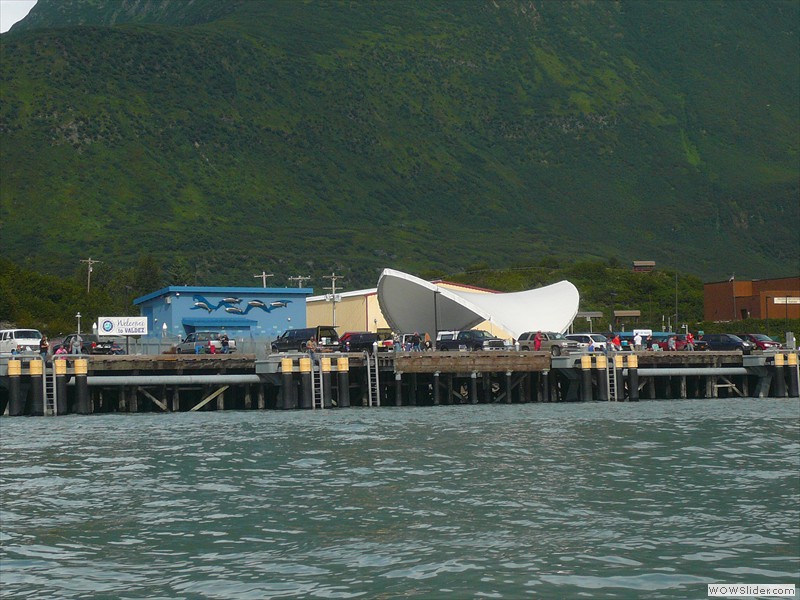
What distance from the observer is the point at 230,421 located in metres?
44.6

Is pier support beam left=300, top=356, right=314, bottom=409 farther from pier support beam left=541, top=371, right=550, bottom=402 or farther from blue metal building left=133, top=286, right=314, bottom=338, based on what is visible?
blue metal building left=133, top=286, right=314, bottom=338

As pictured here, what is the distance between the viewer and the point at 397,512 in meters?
23.9

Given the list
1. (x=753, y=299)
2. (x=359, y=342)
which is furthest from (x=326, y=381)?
(x=753, y=299)

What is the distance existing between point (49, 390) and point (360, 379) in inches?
517

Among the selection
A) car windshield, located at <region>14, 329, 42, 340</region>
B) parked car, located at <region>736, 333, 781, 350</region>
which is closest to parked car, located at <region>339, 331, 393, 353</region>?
car windshield, located at <region>14, 329, 42, 340</region>

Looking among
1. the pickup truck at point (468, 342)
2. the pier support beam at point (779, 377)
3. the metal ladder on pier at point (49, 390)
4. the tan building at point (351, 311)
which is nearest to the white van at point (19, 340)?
the metal ladder on pier at point (49, 390)

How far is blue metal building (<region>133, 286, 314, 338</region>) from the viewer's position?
71625 mm

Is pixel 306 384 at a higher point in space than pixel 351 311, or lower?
lower

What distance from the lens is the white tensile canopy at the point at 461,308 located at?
75.2 meters

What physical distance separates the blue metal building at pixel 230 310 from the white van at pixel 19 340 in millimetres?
9342

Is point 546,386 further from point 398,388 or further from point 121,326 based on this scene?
point 121,326

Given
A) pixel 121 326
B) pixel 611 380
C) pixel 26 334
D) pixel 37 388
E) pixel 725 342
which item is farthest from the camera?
pixel 725 342

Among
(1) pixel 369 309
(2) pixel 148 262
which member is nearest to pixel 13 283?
(1) pixel 369 309

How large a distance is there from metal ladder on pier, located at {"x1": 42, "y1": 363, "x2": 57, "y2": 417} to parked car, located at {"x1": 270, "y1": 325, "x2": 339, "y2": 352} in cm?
1341
